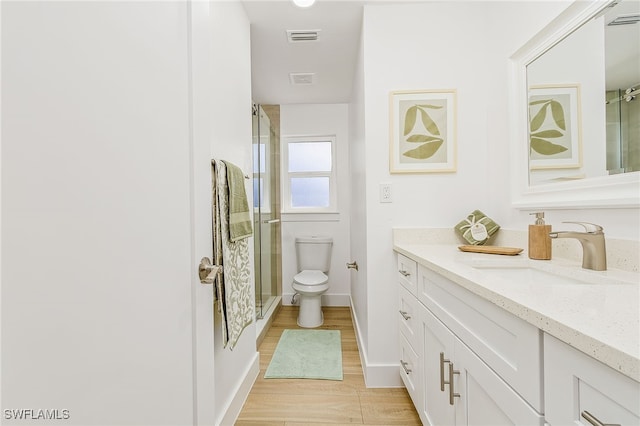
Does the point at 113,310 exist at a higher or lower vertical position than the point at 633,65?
A: lower

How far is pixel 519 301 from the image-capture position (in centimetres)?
61

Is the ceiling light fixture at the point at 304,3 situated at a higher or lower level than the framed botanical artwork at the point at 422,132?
higher

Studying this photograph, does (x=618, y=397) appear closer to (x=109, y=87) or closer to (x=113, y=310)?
(x=113, y=310)

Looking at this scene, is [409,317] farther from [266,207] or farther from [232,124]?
[266,207]

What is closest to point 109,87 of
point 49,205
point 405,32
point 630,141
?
point 49,205

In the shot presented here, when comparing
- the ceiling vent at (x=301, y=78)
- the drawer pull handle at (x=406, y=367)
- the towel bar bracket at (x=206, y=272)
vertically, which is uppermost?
the ceiling vent at (x=301, y=78)

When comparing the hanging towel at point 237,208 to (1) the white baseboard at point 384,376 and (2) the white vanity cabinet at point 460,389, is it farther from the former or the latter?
(1) the white baseboard at point 384,376

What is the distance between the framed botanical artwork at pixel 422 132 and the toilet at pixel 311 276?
1396 millimetres

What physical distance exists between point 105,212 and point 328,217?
2846 mm

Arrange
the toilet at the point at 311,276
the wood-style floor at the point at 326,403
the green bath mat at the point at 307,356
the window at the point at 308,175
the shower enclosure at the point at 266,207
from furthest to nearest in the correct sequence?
the window at the point at 308,175
the toilet at the point at 311,276
the shower enclosure at the point at 266,207
the green bath mat at the point at 307,356
the wood-style floor at the point at 326,403

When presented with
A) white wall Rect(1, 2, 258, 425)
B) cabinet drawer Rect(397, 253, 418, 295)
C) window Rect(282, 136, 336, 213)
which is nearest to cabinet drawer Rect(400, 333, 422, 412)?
cabinet drawer Rect(397, 253, 418, 295)

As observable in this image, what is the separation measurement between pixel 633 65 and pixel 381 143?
1.07 m

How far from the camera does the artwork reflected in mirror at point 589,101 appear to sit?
0.94 meters

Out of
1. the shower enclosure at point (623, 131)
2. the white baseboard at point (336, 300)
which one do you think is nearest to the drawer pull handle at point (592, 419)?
the shower enclosure at point (623, 131)
